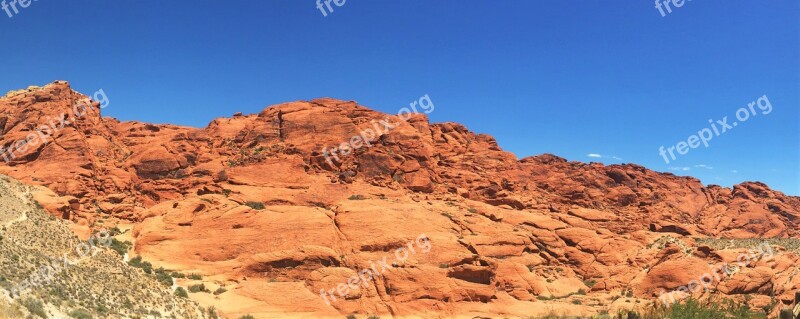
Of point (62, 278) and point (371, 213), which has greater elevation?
point (371, 213)

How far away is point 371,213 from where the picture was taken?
42.3 meters

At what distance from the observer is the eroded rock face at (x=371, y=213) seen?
3503 centimetres

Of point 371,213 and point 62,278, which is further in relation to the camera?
point 371,213

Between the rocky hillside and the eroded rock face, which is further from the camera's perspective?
the eroded rock face

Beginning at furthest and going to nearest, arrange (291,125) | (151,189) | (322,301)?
(291,125), (151,189), (322,301)

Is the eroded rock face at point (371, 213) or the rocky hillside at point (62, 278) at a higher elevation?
the eroded rock face at point (371, 213)

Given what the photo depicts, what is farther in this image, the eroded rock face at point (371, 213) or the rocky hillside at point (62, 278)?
the eroded rock face at point (371, 213)

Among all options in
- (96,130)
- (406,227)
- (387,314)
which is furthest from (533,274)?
(96,130)

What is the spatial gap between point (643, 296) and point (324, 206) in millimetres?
26837

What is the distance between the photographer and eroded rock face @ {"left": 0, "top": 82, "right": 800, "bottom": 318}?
1379 inches

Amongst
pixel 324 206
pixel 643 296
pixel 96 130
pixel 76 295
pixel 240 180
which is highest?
pixel 96 130

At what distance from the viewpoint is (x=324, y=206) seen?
45.7 metres

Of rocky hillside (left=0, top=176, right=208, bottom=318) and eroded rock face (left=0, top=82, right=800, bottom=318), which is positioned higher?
eroded rock face (left=0, top=82, right=800, bottom=318)

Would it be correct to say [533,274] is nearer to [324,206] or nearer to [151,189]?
[324,206]
